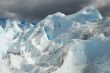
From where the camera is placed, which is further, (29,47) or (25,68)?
(29,47)

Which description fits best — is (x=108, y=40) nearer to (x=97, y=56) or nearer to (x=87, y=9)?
(x=97, y=56)

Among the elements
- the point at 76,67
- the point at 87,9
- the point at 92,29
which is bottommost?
the point at 76,67

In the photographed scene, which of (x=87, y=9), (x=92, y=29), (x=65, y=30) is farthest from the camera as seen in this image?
(x=87, y=9)

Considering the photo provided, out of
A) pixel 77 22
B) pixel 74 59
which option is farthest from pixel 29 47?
pixel 74 59

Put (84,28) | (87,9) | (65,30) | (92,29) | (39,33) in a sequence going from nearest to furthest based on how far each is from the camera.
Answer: (92,29), (84,28), (65,30), (87,9), (39,33)

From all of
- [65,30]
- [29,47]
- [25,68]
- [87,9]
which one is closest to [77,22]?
[65,30]

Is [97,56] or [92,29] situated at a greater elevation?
[92,29]
